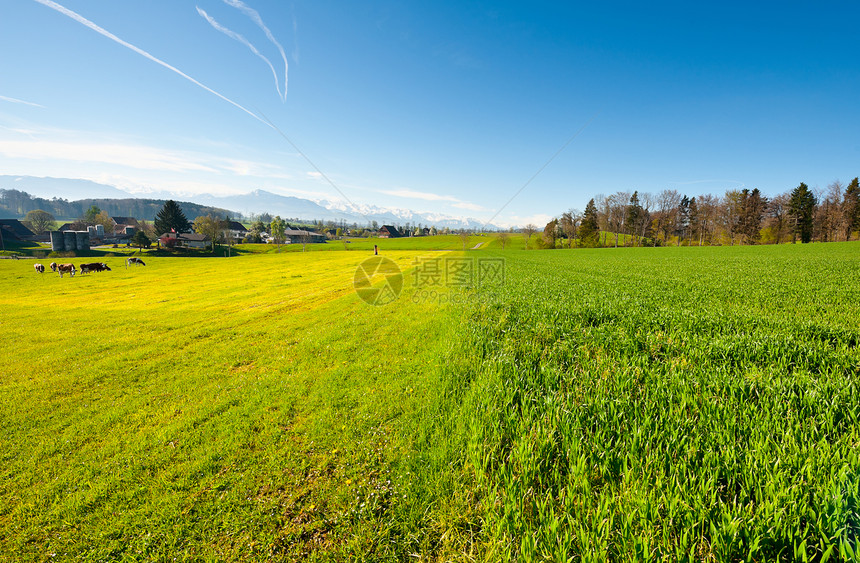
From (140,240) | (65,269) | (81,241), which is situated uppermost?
(140,240)

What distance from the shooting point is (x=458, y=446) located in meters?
4.37

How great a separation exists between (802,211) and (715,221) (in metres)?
17.5

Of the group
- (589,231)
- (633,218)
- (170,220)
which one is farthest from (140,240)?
(633,218)

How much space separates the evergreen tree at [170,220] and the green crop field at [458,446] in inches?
4932

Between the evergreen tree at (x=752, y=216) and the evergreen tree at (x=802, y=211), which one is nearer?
the evergreen tree at (x=802, y=211)

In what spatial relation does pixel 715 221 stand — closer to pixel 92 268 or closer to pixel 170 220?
pixel 92 268

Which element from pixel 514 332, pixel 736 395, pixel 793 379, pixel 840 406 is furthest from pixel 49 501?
pixel 793 379

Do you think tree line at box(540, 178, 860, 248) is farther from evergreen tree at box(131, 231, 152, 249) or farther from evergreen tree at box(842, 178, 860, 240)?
evergreen tree at box(131, 231, 152, 249)

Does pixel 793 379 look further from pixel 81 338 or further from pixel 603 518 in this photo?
pixel 81 338

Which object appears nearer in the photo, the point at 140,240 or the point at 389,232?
the point at 140,240

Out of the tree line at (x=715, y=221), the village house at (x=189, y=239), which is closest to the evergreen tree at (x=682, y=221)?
the tree line at (x=715, y=221)

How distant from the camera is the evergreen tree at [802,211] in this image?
81325 mm

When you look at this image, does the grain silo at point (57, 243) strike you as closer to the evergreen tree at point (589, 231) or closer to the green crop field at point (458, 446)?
the green crop field at point (458, 446)

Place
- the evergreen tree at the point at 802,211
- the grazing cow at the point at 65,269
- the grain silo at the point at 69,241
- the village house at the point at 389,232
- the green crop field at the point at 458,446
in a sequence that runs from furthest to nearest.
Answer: the village house at the point at 389,232 → the evergreen tree at the point at 802,211 → the grain silo at the point at 69,241 → the grazing cow at the point at 65,269 → the green crop field at the point at 458,446
